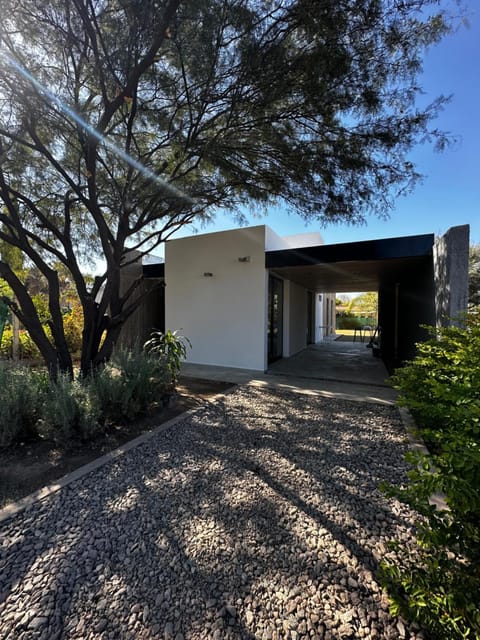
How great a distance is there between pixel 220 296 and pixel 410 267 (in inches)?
182

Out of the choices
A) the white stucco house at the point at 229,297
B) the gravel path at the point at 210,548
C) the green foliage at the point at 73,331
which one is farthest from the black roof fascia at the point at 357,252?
the green foliage at the point at 73,331

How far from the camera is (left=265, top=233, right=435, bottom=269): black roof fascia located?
527 cm

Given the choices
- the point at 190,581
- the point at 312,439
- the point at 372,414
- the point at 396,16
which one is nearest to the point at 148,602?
the point at 190,581

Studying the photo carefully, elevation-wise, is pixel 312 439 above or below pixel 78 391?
below

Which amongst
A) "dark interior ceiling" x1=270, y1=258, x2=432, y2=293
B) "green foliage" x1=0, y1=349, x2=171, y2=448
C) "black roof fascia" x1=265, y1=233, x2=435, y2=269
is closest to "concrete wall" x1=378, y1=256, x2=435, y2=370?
"dark interior ceiling" x1=270, y1=258, x2=432, y2=293

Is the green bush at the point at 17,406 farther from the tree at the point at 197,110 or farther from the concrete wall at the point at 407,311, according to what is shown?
the concrete wall at the point at 407,311

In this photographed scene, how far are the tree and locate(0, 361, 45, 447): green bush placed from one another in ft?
3.35

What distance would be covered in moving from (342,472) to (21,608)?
2371 mm

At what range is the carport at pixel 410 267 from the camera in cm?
409

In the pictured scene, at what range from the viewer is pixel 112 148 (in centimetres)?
522

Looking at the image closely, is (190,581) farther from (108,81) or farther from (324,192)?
(108,81)

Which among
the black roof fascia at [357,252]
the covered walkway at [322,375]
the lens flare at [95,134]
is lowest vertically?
the covered walkway at [322,375]

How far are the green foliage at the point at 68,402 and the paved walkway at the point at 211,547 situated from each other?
647 millimetres

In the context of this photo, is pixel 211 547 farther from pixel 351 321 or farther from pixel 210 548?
pixel 351 321
